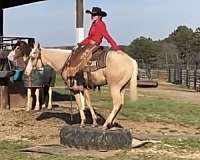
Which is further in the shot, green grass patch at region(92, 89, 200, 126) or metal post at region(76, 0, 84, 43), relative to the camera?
metal post at region(76, 0, 84, 43)

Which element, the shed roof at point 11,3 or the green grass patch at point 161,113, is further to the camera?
the shed roof at point 11,3

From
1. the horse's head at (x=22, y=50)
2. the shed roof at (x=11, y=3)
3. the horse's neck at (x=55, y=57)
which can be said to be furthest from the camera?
the shed roof at (x=11, y=3)

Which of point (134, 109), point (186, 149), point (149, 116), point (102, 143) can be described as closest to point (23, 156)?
point (102, 143)

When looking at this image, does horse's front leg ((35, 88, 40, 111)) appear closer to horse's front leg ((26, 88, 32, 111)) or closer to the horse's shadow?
horse's front leg ((26, 88, 32, 111))

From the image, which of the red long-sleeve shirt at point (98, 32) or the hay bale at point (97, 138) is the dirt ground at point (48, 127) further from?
the red long-sleeve shirt at point (98, 32)

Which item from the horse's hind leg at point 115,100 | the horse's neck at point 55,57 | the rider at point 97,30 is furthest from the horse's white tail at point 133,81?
the horse's neck at point 55,57

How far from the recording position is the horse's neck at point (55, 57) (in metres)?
10.7

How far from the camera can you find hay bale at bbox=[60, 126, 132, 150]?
366 inches

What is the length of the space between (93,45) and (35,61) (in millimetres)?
1494

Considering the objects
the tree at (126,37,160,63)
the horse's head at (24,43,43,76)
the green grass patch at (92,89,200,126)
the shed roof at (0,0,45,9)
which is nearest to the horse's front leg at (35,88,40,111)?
the green grass patch at (92,89,200,126)

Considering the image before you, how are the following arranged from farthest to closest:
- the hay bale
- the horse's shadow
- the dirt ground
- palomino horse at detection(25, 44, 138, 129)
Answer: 1. the horse's shadow
2. the dirt ground
3. palomino horse at detection(25, 44, 138, 129)
4. the hay bale

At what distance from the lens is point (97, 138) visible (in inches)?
367

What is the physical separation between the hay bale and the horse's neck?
1626mm

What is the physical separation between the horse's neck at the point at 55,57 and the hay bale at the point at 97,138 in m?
1.63
